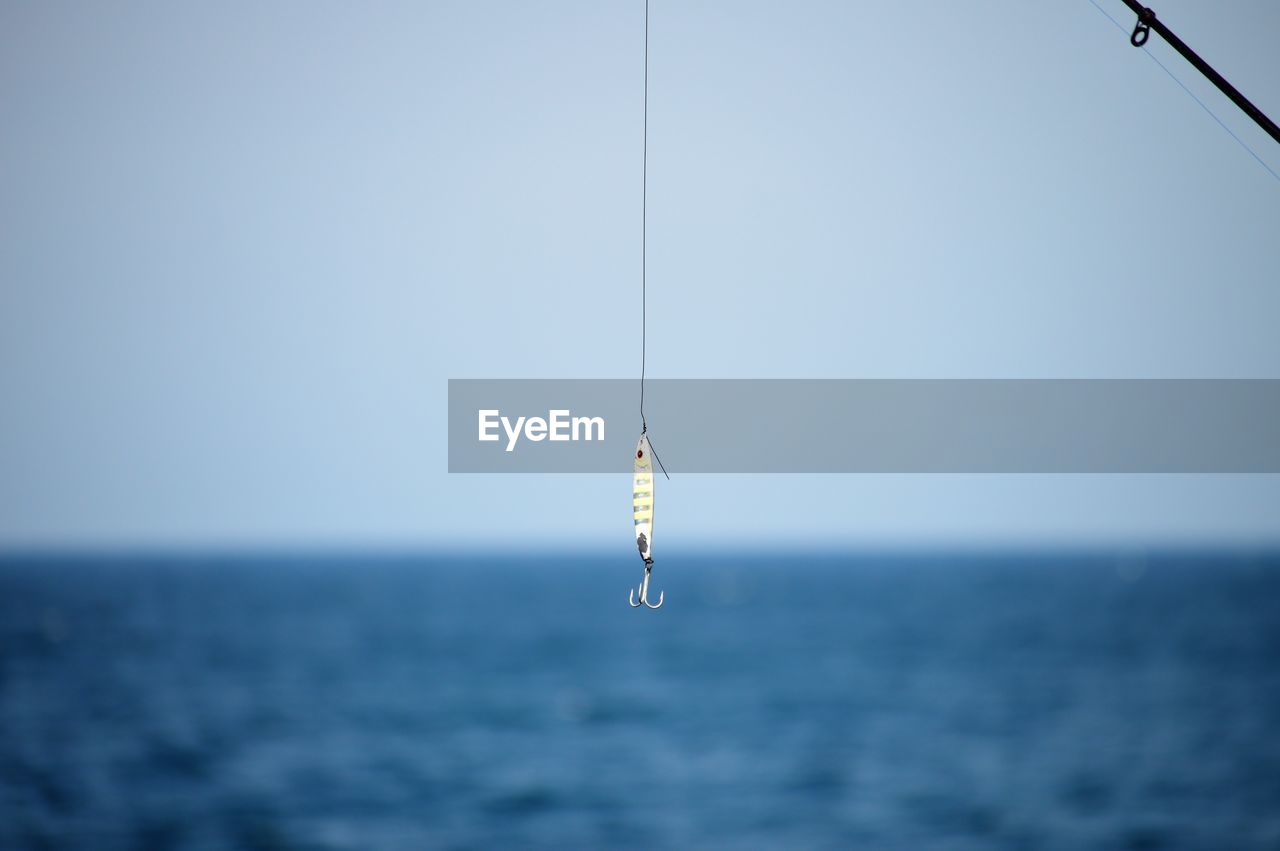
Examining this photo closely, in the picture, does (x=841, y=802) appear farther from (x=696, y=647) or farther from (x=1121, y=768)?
(x=696, y=647)

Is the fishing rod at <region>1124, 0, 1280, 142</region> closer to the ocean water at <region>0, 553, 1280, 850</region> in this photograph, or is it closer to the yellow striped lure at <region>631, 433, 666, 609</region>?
the yellow striped lure at <region>631, 433, 666, 609</region>

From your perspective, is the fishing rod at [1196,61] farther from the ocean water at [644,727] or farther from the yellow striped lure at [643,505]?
the ocean water at [644,727]

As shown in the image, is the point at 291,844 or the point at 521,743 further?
the point at 521,743

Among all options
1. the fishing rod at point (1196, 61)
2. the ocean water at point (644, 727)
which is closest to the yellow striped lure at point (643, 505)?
the fishing rod at point (1196, 61)

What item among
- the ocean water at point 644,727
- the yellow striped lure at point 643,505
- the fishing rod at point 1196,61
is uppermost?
the fishing rod at point 1196,61

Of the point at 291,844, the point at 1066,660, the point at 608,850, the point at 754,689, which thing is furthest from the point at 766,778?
the point at 1066,660

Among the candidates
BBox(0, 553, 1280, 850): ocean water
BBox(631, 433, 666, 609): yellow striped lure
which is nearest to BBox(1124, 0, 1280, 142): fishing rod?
BBox(631, 433, 666, 609): yellow striped lure

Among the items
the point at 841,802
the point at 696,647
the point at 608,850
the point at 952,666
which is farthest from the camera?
the point at 696,647

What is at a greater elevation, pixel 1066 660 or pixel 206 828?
pixel 206 828
